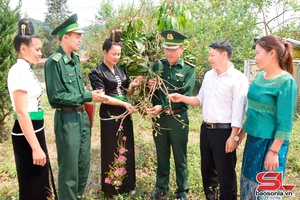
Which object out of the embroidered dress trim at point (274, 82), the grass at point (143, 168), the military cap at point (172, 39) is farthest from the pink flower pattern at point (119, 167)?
the embroidered dress trim at point (274, 82)

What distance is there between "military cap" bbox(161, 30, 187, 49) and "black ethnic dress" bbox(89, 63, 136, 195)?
0.54 meters

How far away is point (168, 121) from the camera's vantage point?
2830mm

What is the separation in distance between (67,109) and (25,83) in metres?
0.49

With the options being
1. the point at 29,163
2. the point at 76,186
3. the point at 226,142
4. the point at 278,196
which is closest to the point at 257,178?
the point at 278,196

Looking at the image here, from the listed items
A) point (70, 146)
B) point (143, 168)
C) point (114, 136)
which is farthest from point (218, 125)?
point (143, 168)

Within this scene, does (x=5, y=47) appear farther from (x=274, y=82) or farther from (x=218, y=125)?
(x=274, y=82)

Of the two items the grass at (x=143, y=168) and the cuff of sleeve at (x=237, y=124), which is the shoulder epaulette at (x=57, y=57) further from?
the cuff of sleeve at (x=237, y=124)

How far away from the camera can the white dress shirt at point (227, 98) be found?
234 cm

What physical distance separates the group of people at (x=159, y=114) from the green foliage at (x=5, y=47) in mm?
2633

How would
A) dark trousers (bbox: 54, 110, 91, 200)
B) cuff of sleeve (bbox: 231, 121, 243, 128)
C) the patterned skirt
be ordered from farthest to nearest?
1. dark trousers (bbox: 54, 110, 91, 200)
2. cuff of sleeve (bbox: 231, 121, 243, 128)
3. the patterned skirt

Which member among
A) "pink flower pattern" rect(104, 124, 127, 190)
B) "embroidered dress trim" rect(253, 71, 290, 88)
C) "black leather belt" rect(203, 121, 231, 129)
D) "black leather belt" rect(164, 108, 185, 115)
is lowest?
"pink flower pattern" rect(104, 124, 127, 190)

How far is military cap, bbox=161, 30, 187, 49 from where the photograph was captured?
2.71m

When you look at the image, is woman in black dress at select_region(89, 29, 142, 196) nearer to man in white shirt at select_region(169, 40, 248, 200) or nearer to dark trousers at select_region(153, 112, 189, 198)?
dark trousers at select_region(153, 112, 189, 198)

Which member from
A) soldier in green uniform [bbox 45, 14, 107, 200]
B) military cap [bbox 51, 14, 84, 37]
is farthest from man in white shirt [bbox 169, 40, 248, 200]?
military cap [bbox 51, 14, 84, 37]
